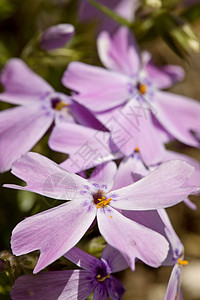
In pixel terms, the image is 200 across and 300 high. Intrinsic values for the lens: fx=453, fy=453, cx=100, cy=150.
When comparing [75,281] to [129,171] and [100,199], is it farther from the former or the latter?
[129,171]

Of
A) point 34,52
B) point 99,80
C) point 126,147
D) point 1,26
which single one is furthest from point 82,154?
point 1,26

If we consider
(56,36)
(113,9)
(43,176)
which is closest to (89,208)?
(43,176)

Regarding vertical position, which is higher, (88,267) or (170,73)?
(88,267)

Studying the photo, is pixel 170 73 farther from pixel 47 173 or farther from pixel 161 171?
pixel 47 173

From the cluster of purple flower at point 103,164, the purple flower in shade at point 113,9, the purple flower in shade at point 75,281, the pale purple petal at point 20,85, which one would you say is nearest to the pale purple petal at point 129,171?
the cluster of purple flower at point 103,164

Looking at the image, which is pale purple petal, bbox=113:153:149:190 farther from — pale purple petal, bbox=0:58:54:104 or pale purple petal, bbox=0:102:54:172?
pale purple petal, bbox=0:58:54:104

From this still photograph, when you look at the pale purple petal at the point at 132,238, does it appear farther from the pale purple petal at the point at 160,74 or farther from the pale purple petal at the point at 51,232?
the pale purple petal at the point at 160,74
